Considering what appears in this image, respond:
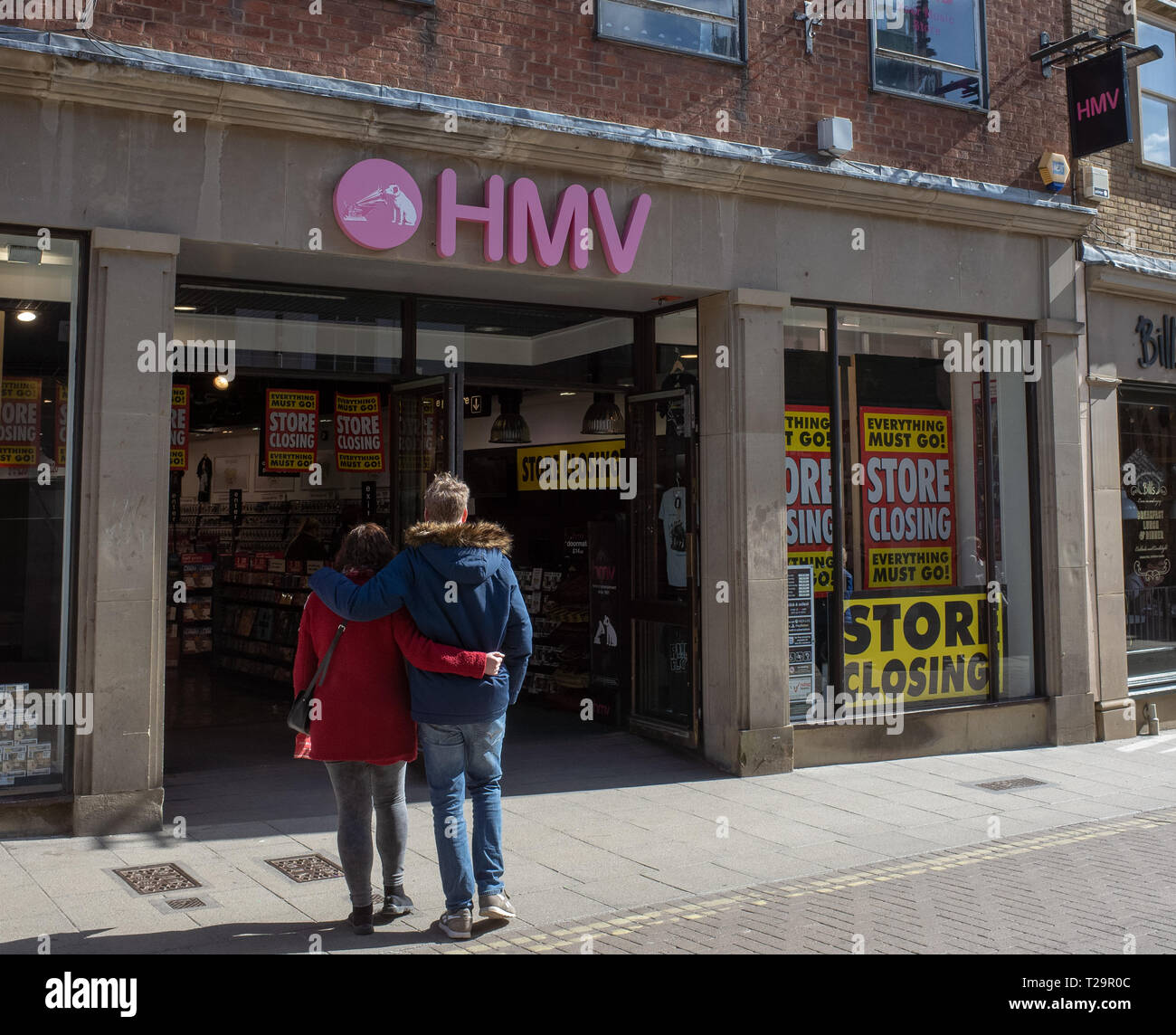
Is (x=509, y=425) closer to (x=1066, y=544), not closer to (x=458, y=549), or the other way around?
(x=1066, y=544)

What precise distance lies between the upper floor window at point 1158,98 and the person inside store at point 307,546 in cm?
970

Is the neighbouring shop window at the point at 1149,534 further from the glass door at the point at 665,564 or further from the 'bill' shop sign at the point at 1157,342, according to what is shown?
the glass door at the point at 665,564

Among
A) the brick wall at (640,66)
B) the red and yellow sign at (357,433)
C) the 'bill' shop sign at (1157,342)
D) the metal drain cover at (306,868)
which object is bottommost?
the metal drain cover at (306,868)

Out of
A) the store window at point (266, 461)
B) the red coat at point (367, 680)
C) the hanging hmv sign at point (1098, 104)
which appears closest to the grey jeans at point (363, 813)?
the red coat at point (367, 680)

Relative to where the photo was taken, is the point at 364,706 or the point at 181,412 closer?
the point at 364,706

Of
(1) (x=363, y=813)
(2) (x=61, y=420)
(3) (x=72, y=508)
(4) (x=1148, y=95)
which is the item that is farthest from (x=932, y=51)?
(1) (x=363, y=813)

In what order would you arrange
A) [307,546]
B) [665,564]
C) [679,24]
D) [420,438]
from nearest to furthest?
[420,438] < [679,24] < [665,564] < [307,546]

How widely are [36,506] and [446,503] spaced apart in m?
3.12

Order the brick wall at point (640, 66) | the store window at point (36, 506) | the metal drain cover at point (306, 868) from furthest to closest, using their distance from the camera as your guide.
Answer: the brick wall at point (640, 66), the store window at point (36, 506), the metal drain cover at point (306, 868)

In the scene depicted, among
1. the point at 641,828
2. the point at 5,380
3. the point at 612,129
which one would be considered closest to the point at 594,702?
the point at 641,828

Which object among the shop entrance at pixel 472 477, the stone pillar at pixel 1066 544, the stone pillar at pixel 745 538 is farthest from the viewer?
the stone pillar at pixel 1066 544

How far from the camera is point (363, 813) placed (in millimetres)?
5203

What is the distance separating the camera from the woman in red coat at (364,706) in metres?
5.11
